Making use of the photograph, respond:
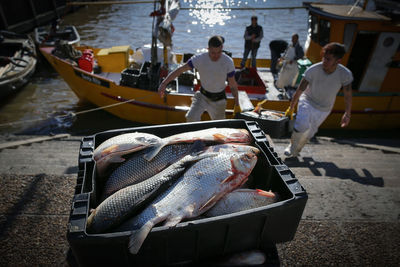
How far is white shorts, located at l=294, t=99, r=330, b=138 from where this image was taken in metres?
4.68

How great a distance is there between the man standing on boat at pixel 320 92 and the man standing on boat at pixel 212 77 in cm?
125

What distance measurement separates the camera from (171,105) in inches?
303

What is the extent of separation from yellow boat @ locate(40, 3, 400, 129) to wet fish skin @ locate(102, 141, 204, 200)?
495 cm

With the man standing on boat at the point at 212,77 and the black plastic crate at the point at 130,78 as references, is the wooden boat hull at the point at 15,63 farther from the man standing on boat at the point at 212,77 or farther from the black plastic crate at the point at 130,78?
the man standing on boat at the point at 212,77

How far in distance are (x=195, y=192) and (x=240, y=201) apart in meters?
0.38

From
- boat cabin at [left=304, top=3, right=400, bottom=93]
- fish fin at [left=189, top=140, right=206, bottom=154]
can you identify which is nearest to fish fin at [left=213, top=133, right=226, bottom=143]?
fish fin at [left=189, top=140, right=206, bottom=154]

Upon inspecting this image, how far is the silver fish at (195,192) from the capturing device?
181cm

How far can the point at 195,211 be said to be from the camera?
1921mm

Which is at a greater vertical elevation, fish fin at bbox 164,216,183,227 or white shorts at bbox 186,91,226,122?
fish fin at bbox 164,216,183,227

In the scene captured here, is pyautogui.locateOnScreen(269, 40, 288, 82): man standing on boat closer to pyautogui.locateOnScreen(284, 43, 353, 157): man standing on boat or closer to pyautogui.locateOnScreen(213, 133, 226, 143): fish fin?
pyautogui.locateOnScreen(284, 43, 353, 157): man standing on boat

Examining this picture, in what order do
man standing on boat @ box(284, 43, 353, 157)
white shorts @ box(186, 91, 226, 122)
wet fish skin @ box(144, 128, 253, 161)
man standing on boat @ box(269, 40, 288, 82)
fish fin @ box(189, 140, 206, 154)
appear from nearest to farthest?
fish fin @ box(189, 140, 206, 154) → wet fish skin @ box(144, 128, 253, 161) → man standing on boat @ box(284, 43, 353, 157) → white shorts @ box(186, 91, 226, 122) → man standing on boat @ box(269, 40, 288, 82)

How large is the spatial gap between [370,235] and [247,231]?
5.24 feet

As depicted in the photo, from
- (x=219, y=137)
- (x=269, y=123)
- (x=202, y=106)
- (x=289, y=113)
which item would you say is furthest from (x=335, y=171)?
(x=219, y=137)

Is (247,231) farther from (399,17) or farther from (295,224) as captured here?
(399,17)
